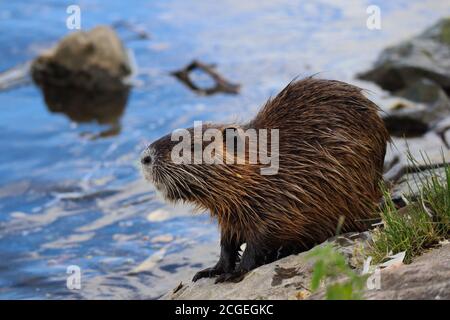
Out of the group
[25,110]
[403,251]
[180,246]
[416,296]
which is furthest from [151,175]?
[25,110]

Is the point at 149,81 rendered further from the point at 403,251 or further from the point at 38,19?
the point at 403,251

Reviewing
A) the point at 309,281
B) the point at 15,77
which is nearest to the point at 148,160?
the point at 309,281

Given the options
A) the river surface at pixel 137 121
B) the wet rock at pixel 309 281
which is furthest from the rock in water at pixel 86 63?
the wet rock at pixel 309 281

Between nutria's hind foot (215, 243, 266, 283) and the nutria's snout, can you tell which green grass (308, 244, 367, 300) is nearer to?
nutria's hind foot (215, 243, 266, 283)

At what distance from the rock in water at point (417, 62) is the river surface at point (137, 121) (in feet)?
1.03

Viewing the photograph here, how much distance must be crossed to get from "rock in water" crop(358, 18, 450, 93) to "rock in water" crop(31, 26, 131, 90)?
3.14 meters

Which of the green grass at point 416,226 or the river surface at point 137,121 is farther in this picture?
the river surface at point 137,121

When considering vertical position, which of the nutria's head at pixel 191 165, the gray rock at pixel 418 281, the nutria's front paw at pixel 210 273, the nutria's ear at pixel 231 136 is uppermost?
the nutria's ear at pixel 231 136

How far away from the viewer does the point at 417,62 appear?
1029 cm

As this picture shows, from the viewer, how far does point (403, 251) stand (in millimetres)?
4461

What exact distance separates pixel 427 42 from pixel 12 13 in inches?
254

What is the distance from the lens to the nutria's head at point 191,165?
16.1 ft

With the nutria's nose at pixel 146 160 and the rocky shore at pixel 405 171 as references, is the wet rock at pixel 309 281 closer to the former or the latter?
the rocky shore at pixel 405 171

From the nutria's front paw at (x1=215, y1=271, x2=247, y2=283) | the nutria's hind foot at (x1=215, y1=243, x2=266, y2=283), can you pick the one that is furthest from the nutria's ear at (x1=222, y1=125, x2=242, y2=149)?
the nutria's front paw at (x1=215, y1=271, x2=247, y2=283)
